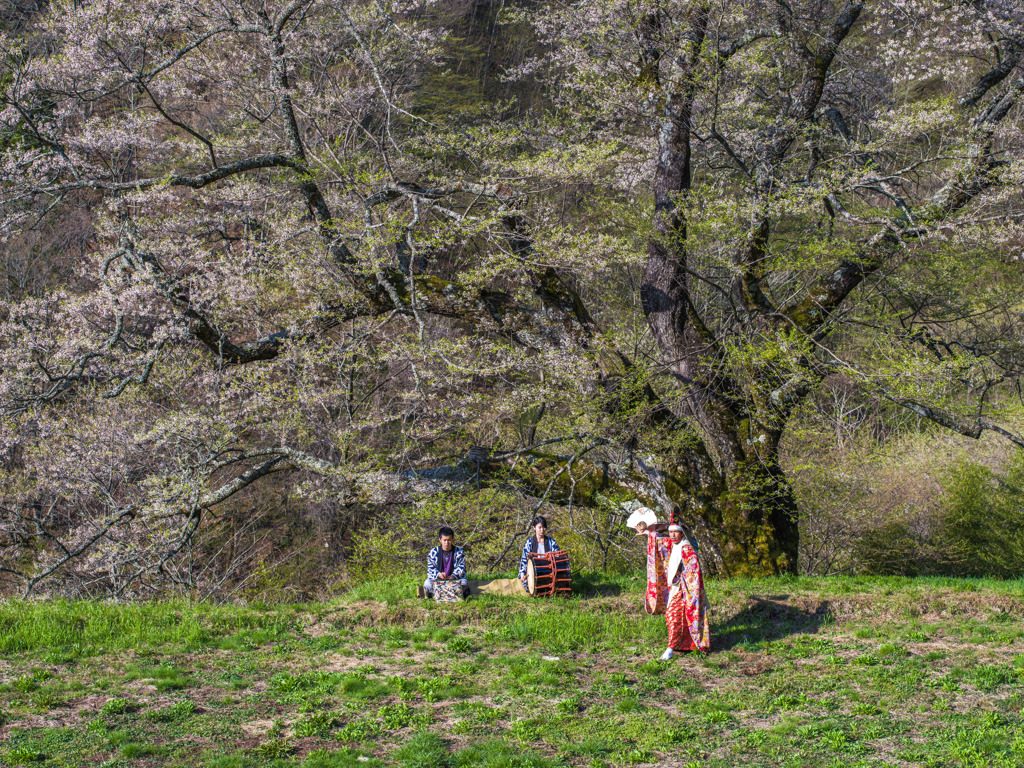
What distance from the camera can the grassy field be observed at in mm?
4926

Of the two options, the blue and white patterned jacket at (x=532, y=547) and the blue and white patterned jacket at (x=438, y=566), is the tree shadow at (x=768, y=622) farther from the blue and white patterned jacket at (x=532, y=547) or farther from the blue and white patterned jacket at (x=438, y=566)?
the blue and white patterned jacket at (x=438, y=566)

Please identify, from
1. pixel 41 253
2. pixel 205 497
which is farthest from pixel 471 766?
pixel 41 253

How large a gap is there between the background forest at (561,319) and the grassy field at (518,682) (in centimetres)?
161

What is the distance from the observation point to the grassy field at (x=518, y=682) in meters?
4.93

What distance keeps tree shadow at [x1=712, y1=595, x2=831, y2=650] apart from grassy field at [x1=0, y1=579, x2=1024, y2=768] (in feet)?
0.08

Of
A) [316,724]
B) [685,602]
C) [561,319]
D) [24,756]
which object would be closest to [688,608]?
[685,602]

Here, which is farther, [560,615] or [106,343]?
[106,343]

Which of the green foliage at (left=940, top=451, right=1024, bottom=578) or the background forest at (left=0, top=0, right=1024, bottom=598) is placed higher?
the background forest at (left=0, top=0, right=1024, bottom=598)

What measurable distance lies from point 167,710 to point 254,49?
1502 cm

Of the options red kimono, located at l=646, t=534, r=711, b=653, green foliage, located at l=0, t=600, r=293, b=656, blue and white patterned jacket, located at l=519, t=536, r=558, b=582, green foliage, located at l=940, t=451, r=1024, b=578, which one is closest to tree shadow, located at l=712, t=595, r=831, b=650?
red kimono, located at l=646, t=534, r=711, b=653

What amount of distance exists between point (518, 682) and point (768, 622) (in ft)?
10.1

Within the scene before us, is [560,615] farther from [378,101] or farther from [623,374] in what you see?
[378,101]

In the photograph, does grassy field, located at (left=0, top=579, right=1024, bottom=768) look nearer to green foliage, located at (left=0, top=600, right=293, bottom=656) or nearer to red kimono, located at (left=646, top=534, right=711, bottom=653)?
green foliage, located at (left=0, top=600, right=293, bottom=656)

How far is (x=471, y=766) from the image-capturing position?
469 centimetres
